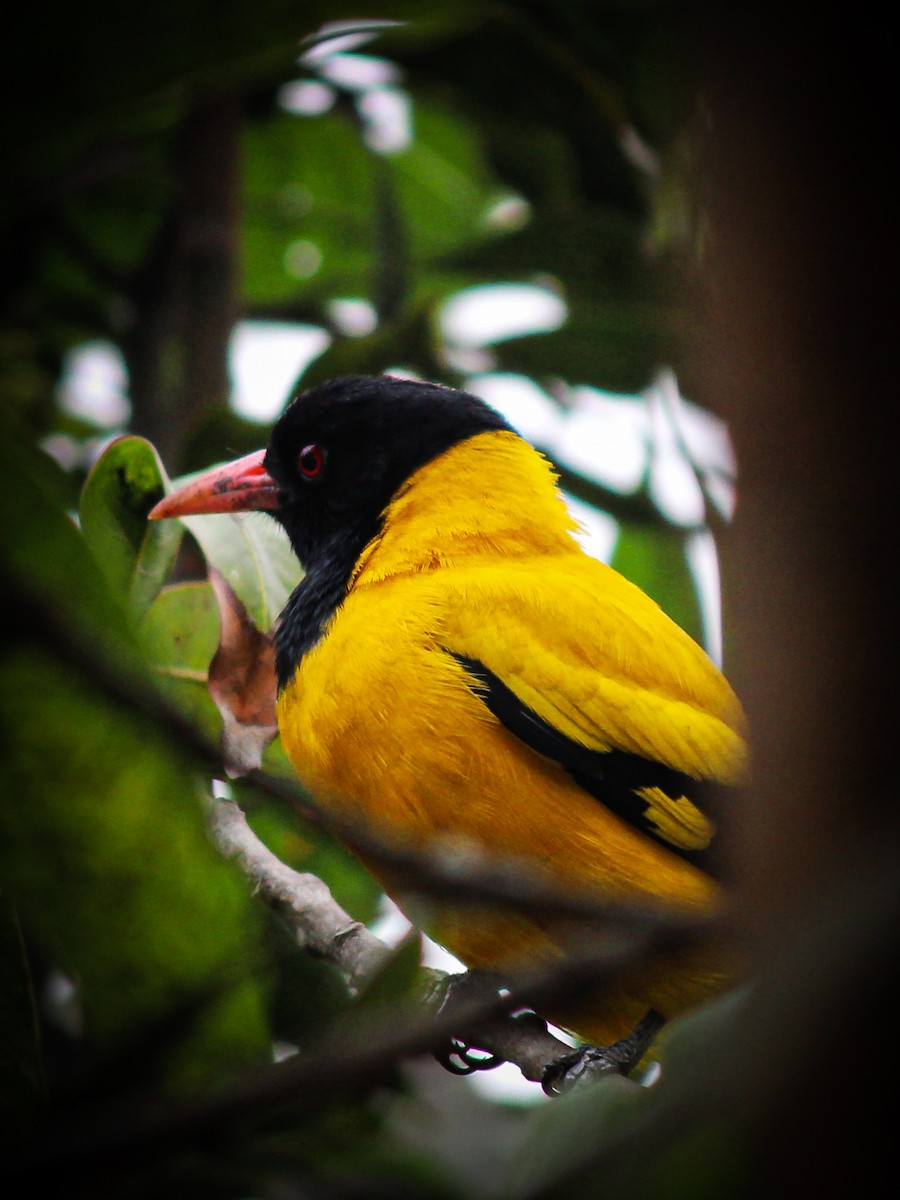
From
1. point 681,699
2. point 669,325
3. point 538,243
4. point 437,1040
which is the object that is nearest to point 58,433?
point 538,243

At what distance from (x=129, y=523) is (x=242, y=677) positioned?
436mm

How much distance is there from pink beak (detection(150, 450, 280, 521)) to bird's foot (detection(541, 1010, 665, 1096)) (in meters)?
1.65

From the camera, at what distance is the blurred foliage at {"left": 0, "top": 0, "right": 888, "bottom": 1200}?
101cm

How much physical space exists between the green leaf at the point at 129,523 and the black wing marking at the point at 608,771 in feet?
2.31

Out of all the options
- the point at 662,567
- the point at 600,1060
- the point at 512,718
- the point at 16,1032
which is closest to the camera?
the point at 16,1032

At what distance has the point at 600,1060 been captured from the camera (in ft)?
8.14

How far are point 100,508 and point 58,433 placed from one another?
202 centimetres

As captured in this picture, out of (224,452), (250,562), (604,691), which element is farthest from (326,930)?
(224,452)

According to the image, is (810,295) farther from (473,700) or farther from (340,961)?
(473,700)

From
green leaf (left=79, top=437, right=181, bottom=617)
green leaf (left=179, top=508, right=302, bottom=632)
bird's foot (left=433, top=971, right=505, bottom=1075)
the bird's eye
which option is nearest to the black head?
the bird's eye

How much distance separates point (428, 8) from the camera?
1.21 meters

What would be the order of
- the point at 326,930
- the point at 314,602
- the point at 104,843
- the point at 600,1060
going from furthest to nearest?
the point at 314,602 → the point at 600,1060 → the point at 326,930 → the point at 104,843

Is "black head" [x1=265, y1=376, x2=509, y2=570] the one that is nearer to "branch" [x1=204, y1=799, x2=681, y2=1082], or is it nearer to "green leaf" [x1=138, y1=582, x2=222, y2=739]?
"green leaf" [x1=138, y1=582, x2=222, y2=739]

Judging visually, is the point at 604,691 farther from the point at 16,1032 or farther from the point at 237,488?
the point at 16,1032
